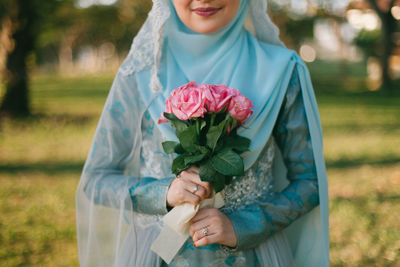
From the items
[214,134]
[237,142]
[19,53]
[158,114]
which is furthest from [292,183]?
[19,53]

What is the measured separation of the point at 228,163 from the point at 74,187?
16.4 feet

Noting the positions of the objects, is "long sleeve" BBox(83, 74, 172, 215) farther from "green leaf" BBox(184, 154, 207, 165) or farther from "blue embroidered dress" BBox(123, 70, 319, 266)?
"green leaf" BBox(184, 154, 207, 165)

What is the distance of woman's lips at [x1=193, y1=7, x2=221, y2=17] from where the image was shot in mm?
1541

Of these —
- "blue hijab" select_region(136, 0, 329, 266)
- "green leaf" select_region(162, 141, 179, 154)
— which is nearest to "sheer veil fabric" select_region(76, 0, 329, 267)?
"blue hijab" select_region(136, 0, 329, 266)

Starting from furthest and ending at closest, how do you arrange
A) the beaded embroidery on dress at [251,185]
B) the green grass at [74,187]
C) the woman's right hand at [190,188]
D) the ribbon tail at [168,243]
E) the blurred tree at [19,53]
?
the blurred tree at [19,53]
the green grass at [74,187]
the beaded embroidery on dress at [251,185]
the ribbon tail at [168,243]
the woman's right hand at [190,188]

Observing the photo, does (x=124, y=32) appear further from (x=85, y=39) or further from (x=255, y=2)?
(x=255, y=2)

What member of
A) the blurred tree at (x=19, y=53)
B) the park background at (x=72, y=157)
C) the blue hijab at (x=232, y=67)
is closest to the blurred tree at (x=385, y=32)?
the park background at (x=72, y=157)

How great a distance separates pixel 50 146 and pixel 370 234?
21.1ft

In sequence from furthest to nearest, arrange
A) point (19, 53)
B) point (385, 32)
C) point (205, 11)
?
point (385, 32) < point (19, 53) < point (205, 11)

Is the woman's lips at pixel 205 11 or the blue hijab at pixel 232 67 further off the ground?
the woman's lips at pixel 205 11

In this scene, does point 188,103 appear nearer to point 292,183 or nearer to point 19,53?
point 292,183

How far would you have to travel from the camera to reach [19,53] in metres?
10.9

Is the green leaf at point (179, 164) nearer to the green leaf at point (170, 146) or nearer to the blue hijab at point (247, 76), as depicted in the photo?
the green leaf at point (170, 146)

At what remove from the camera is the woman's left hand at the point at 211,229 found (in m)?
1.42
